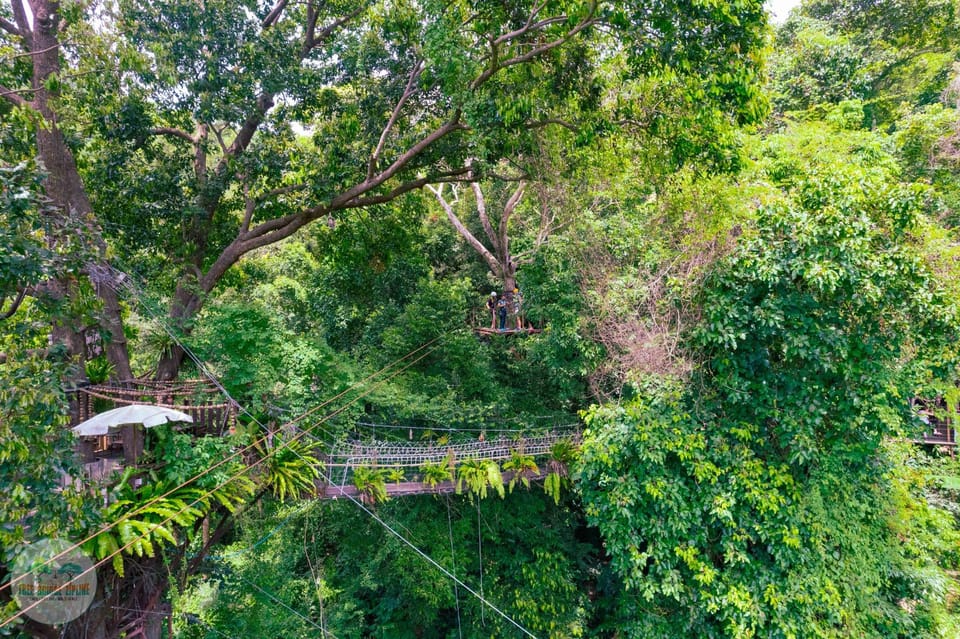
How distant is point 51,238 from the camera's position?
4.85 meters

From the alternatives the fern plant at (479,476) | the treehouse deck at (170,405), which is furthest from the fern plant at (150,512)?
the fern plant at (479,476)

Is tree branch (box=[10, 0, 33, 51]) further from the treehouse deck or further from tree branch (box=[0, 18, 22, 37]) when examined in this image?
the treehouse deck

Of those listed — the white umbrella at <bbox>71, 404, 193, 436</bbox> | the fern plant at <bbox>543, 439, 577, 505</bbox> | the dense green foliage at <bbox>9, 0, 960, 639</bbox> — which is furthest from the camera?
the fern plant at <bbox>543, 439, 577, 505</bbox>

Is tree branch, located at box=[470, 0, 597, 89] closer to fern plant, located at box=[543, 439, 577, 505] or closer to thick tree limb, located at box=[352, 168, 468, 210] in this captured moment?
thick tree limb, located at box=[352, 168, 468, 210]

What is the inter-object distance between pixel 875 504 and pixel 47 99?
12.0 metres

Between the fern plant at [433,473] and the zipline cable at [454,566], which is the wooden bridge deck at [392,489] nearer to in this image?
the fern plant at [433,473]

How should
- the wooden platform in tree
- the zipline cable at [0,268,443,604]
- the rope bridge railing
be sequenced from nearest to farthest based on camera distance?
the zipline cable at [0,268,443,604], the rope bridge railing, the wooden platform in tree

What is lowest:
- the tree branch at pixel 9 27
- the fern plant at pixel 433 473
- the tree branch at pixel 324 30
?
the fern plant at pixel 433 473

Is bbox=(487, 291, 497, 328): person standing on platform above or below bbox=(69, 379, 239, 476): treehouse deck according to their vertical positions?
above

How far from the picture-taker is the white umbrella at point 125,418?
519 cm

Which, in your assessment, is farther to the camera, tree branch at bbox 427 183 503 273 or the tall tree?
tree branch at bbox 427 183 503 273

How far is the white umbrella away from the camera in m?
5.19

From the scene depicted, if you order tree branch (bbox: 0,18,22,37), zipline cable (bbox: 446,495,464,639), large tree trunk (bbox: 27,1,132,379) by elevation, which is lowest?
zipline cable (bbox: 446,495,464,639)

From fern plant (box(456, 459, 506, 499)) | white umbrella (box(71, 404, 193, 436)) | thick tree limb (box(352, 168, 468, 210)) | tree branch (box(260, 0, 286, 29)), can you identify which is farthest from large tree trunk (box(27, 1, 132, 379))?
fern plant (box(456, 459, 506, 499))
